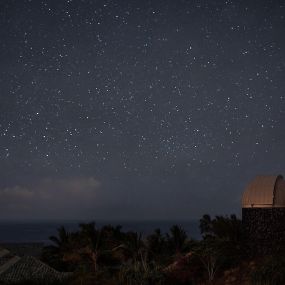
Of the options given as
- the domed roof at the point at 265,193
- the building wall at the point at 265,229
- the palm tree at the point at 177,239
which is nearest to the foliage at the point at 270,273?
the building wall at the point at 265,229

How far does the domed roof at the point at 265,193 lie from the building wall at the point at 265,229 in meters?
0.33

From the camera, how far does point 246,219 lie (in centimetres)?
2888

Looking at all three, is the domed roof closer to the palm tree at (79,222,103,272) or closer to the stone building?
the stone building

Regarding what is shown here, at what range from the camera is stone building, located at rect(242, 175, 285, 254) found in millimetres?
28047

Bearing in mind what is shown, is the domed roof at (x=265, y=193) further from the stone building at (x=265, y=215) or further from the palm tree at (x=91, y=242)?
the palm tree at (x=91, y=242)

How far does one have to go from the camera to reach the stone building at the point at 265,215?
1104 inches

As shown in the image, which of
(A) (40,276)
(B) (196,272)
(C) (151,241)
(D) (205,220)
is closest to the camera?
(B) (196,272)

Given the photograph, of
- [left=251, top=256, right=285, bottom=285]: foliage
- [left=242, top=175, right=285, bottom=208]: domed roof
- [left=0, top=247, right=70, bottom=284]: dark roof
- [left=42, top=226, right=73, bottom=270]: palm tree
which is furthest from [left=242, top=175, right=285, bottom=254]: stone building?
[left=42, top=226, right=73, bottom=270]: palm tree

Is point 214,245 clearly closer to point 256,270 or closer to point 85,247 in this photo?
point 256,270

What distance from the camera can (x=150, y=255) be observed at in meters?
39.6

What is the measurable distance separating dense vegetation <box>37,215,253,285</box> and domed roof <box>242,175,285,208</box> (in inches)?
92.4

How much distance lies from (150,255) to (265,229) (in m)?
13.3

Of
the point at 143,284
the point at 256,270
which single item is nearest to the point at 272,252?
the point at 256,270

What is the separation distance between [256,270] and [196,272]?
455 cm
